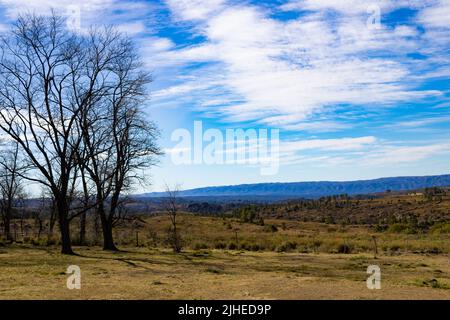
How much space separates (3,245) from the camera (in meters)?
31.7

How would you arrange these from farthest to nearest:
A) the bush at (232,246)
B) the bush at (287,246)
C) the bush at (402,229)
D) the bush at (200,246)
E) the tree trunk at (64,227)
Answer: the bush at (402,229), the bush at (232,246), the bush at (200,246), the bush at (287,246), the tree trunk at (64,227)

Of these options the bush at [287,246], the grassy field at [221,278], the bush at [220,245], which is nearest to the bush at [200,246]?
the bush at [220,245]

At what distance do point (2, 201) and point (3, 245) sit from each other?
49.2 feet

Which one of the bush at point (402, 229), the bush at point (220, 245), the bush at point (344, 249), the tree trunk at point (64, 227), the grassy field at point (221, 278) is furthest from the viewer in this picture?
the bush at point (402, 229)

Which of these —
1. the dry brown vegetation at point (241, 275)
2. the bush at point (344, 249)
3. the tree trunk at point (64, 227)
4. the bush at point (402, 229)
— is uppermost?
the tree trunk at point (64, 227)

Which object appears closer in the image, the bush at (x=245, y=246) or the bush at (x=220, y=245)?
the bush at (x=245, y=246)

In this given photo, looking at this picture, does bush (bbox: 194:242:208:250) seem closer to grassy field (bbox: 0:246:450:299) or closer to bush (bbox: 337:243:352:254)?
grassy field (bbox: 0:246:450:299)

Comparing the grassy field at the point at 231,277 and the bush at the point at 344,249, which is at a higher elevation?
the grassy field at the point at 231,277

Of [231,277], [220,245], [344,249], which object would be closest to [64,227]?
[220,245]

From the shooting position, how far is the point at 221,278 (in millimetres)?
17219

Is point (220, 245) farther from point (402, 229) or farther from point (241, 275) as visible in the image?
point (402, 229)

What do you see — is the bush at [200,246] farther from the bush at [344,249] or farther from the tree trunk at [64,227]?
the tree trunk at [64,227]

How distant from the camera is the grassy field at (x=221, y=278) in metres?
13.4
